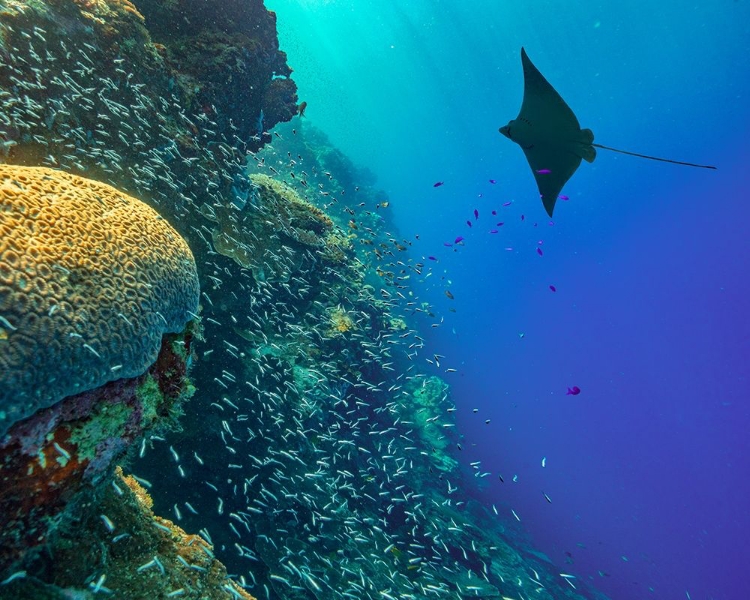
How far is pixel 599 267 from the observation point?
117 m

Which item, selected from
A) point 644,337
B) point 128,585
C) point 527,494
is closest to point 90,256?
point 128,585

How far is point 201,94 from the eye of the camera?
656cm

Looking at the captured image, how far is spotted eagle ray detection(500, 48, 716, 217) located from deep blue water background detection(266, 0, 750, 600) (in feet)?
23.3

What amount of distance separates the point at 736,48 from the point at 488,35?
34.2 meters

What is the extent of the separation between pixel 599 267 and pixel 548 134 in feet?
436

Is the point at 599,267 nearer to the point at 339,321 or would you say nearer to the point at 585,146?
the point at 339,321

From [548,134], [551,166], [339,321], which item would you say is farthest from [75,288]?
[339,321]

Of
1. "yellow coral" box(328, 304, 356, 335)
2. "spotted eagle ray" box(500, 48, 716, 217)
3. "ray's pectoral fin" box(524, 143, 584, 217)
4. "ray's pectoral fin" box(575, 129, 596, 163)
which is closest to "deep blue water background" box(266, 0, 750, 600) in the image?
"yellow coral" box(328, 304, 356, 335)

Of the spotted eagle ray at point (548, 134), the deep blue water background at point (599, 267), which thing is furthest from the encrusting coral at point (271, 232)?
the deep blue water background at point (599, 267)

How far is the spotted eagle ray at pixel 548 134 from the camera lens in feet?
18.3

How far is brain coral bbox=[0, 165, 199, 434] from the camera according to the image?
2250mm

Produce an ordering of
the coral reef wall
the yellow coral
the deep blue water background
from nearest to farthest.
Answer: the coral reef wall → the yellow coral → the deep blue water background

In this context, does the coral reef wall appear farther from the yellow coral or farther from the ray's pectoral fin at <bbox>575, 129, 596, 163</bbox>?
the ray's pectoral fin at <bbox>575, 129, 596, 163</bbox>

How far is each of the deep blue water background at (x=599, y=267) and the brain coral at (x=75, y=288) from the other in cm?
1145
